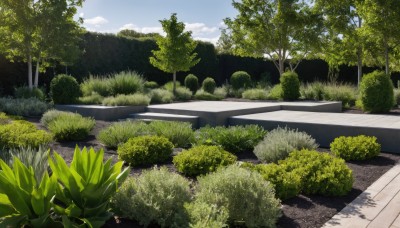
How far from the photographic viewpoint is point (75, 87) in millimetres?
12602

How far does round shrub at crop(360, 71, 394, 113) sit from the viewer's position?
10.9 meters

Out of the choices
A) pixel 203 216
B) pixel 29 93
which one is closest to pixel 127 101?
pixel 29 93

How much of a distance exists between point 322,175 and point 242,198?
A: 4.42 feet

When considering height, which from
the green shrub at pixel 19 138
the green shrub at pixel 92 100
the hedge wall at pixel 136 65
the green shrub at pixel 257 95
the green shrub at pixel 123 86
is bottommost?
the green shrub at pixel 19 138

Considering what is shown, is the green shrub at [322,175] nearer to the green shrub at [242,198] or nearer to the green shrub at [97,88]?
the green shrub at [242,198]

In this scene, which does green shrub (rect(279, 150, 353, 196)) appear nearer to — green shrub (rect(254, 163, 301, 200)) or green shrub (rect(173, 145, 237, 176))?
green shrub (rect(254, 163, 301, 200))

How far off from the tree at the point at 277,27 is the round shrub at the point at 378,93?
7936mm

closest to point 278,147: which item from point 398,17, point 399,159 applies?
point 399,159

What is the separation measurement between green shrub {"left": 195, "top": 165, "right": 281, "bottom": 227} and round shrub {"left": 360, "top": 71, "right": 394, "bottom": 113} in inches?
343

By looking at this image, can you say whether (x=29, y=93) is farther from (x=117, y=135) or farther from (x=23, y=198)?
(x=23, y=198)

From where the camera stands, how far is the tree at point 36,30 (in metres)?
13.3

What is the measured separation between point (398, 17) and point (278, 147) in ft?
33.7

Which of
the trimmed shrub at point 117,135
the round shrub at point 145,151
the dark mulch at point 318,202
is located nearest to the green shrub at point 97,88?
the trimmed shrub at point 117,135

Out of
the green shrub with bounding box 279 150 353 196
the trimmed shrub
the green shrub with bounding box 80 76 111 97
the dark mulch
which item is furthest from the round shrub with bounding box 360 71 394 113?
the green shrub with bounding box 80 76 111 97
